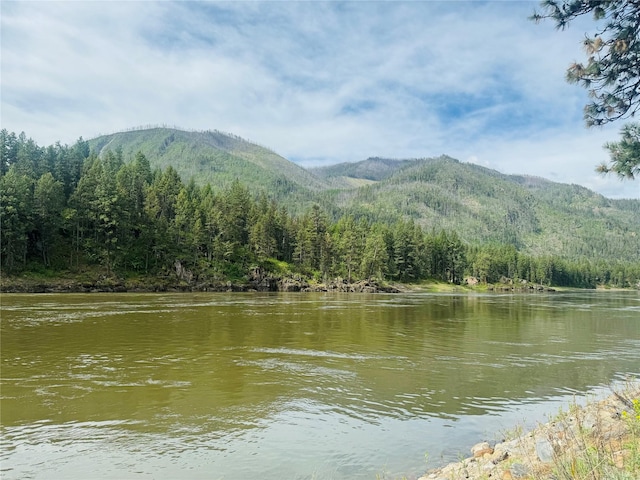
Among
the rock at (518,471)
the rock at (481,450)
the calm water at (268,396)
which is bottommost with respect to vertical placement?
the calm water at (268,396)

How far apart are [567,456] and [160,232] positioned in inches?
4519

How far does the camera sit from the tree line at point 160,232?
92062mm

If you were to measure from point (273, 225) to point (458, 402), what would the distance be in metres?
125

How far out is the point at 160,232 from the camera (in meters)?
113

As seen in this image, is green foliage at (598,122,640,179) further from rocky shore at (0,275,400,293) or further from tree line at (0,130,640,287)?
tree line at (0,130,640,287)

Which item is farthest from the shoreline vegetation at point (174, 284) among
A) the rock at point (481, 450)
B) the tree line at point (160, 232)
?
the rock at point (481, 450)

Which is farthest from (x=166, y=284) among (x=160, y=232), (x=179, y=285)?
(x=160, y=232)

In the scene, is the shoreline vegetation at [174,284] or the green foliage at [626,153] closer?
the green foliage at [626,153]

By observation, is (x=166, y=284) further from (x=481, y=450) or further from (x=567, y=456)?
(x=567, y=456)

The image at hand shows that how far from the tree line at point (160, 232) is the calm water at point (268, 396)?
70401mm

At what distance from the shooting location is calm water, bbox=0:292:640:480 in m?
10.6

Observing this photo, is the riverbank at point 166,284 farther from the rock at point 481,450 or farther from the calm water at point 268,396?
the rock at point 481,450

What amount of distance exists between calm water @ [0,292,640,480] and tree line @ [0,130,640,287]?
231 feet

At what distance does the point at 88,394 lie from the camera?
1561 centimetres
